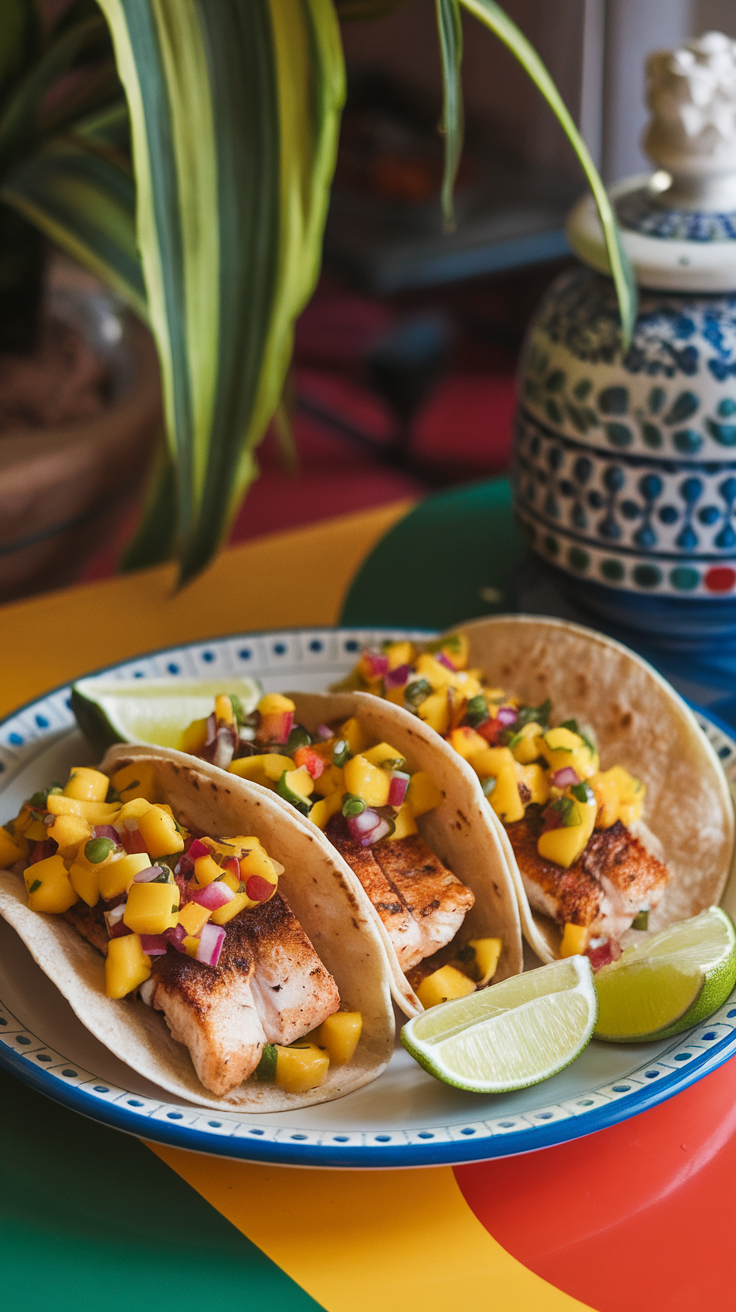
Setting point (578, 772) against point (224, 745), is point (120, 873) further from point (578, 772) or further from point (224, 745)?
point (578, 772)

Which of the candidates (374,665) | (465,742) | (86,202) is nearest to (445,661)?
(374,665)

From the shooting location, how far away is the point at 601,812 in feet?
4.58

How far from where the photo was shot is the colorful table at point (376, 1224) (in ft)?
3.38

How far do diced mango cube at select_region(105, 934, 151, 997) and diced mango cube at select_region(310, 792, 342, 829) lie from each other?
0.25 metres

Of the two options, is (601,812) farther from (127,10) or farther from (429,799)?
(127,10)

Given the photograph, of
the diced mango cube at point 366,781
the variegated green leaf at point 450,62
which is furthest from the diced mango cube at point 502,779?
the variegated green leaf at point 450,62

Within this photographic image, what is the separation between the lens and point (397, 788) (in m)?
1.33

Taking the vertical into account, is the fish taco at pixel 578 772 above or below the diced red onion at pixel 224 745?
below

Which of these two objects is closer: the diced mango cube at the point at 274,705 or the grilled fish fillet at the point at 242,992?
the grilled fish fillet at the point at 242,992

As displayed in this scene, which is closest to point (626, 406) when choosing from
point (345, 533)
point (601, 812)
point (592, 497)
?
point (592, 497)

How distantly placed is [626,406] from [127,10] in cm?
85

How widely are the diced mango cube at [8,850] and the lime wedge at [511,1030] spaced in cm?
47

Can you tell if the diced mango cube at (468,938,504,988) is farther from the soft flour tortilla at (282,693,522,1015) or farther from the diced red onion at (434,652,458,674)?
the diced red onion at (434,652,458,674)

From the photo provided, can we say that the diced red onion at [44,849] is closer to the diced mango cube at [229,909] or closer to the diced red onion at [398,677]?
the diced mango cube at [229,909]
